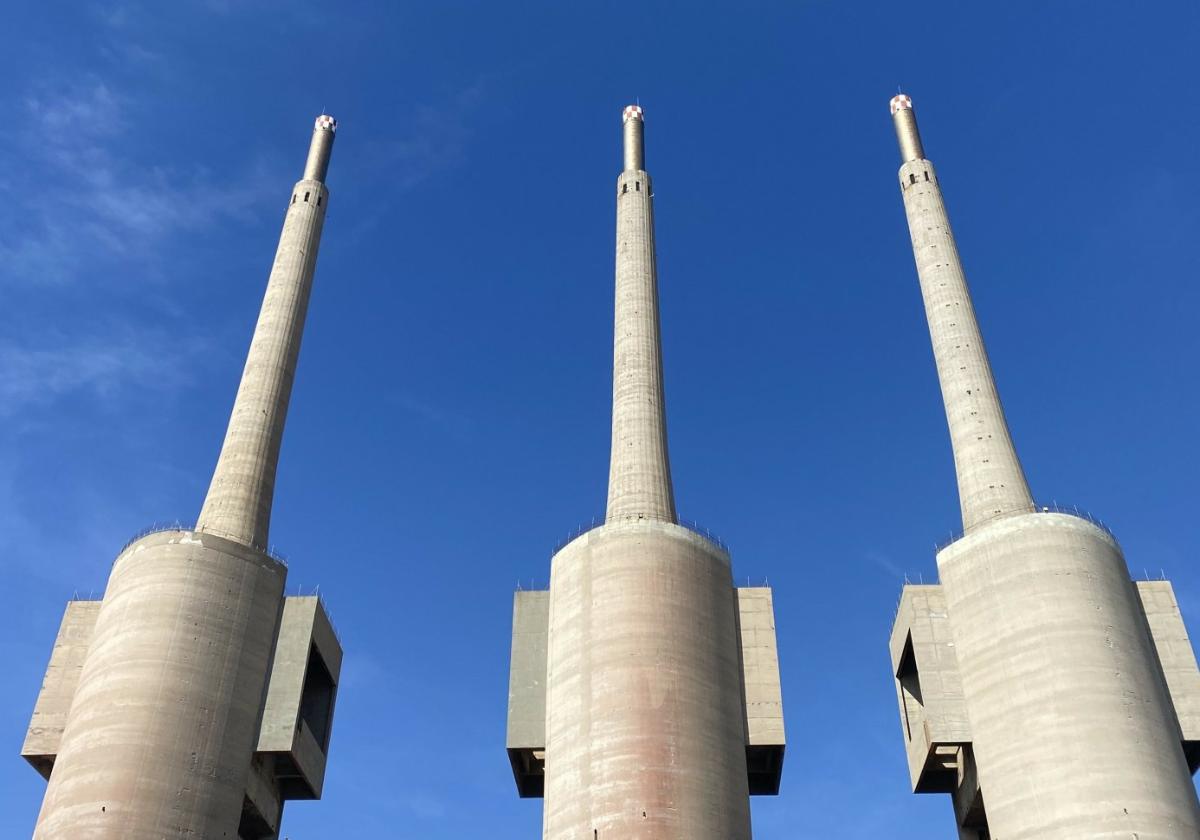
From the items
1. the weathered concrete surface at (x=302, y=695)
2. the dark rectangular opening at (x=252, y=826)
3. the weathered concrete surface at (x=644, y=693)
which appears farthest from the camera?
the dark rectangular opening at (x=252, y=826)

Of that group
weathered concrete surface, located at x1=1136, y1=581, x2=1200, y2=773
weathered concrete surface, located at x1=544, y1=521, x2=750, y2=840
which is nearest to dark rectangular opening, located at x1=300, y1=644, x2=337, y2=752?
weathered concrete surface, located at x1=544, y1=521, x2=750, y2=840

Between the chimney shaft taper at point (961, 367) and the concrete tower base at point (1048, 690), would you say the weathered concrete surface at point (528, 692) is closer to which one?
the concrete tower base at point (1048, 690)

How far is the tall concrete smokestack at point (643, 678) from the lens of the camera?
3759 cm

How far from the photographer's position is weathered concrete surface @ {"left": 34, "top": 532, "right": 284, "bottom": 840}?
37.9m

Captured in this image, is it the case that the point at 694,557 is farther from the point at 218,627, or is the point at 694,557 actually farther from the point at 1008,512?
the point at 218,627

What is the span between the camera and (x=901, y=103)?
6372 centimetres

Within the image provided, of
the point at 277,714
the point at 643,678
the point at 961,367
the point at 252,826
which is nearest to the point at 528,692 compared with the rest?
the point at 643,678

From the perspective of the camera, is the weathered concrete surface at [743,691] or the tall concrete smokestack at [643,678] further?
the weathered concrete surface at [743,691]

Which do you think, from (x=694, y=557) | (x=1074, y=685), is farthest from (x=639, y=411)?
(x=1074, y=685)

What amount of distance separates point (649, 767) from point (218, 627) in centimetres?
1743

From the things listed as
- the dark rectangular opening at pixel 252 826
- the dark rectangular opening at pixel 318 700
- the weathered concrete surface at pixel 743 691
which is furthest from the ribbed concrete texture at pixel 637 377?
the dark rectangular opening at pixel 252 826

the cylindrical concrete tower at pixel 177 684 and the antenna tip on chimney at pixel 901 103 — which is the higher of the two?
the antenna tip on chimney at pixel 901 103

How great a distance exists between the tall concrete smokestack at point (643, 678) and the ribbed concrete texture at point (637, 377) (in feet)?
0.36

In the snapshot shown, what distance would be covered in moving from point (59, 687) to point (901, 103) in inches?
2050
